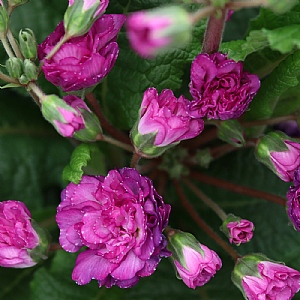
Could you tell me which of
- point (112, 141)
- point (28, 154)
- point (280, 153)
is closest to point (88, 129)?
point (112, 141)

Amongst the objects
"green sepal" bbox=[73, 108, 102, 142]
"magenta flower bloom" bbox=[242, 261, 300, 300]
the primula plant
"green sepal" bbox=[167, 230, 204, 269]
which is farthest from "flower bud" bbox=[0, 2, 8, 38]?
"magenta flower bloom" bbox=[242, 261, 300, 300]

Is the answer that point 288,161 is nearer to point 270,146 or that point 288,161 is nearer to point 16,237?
point 270,146

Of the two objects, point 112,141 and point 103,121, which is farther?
point 103,121

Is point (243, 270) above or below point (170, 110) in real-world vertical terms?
below

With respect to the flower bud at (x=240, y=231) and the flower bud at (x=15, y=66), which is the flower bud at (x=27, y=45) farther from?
the flower bud at (x=240, y=231)

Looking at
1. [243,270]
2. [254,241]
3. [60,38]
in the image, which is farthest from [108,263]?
[254,241]

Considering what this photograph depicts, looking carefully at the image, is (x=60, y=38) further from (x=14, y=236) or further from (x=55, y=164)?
(x=55, y=164)
